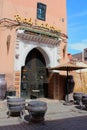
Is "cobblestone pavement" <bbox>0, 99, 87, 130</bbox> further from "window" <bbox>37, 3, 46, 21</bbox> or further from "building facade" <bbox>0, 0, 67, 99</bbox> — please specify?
"window" <bbox>37, 3, 46, 21</bbox>

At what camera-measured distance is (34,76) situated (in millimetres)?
13047

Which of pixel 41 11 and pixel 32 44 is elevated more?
pixel 41 11

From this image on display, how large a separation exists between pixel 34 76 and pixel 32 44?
5.82 feet

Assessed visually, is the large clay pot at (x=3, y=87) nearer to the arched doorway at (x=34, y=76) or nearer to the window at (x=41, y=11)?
the arched doorway at (x=34, y=76)

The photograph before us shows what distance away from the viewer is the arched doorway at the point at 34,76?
1266 cm

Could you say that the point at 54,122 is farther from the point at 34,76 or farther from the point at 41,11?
the point at 41,11

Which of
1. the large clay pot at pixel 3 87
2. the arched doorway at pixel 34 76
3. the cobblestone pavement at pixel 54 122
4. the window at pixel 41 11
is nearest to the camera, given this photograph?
the cobblestone pavement at pixel 54 122

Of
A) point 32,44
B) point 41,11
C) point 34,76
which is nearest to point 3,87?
point 34,76

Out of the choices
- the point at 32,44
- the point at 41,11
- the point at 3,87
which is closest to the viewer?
the point at 3,87

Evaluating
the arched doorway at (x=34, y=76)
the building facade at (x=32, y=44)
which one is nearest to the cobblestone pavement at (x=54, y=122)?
the building facade at (x=32, y=44)

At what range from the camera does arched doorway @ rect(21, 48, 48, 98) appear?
12656 mm

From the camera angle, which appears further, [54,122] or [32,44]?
[32,44]

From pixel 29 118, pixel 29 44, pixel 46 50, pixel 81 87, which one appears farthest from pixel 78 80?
pixel 29 118

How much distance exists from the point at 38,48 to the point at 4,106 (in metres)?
4.61
